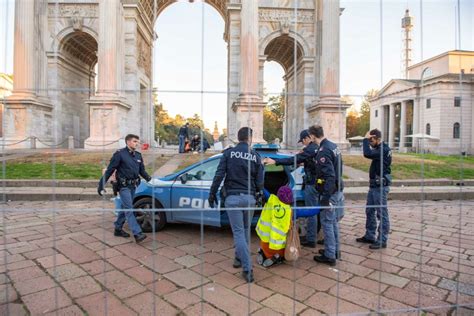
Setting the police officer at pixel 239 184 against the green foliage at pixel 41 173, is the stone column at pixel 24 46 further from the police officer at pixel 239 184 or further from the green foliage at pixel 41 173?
the police officer at pixel 239 184

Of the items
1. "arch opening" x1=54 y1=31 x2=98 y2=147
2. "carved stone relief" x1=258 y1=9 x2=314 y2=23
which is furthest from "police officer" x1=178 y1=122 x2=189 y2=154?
"carved stone relief" x1=258 y1=9 x2=314 y2=23

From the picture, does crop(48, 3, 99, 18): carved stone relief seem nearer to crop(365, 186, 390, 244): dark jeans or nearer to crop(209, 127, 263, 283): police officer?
crop(209, 127, 263, 283): police officer

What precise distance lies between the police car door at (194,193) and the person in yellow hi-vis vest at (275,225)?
1378 millimetres

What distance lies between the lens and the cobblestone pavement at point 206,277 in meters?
3.21

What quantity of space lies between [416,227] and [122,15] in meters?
19.5

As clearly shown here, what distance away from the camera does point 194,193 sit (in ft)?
18.1

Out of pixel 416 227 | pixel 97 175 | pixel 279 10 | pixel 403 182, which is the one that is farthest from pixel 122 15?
pixel 416 227

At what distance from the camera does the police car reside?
212 inches

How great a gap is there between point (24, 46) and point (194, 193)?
18.1 m

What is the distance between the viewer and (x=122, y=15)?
20.0 meters

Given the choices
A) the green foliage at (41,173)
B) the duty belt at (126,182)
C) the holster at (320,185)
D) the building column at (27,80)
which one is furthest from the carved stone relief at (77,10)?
the holster at (320,185)

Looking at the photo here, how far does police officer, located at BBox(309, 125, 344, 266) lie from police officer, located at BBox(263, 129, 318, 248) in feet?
0.55

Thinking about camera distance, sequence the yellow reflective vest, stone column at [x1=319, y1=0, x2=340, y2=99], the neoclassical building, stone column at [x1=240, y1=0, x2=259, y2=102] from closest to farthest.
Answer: the neoclassical building → the yellow reflective vest → stone column at [x1=240, y1=0, x2=259, y2=102] → stone column at [x1=319, y1=0, x2=340, y2=99]

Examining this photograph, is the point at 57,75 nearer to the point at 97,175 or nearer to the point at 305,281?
the point at 97,175
